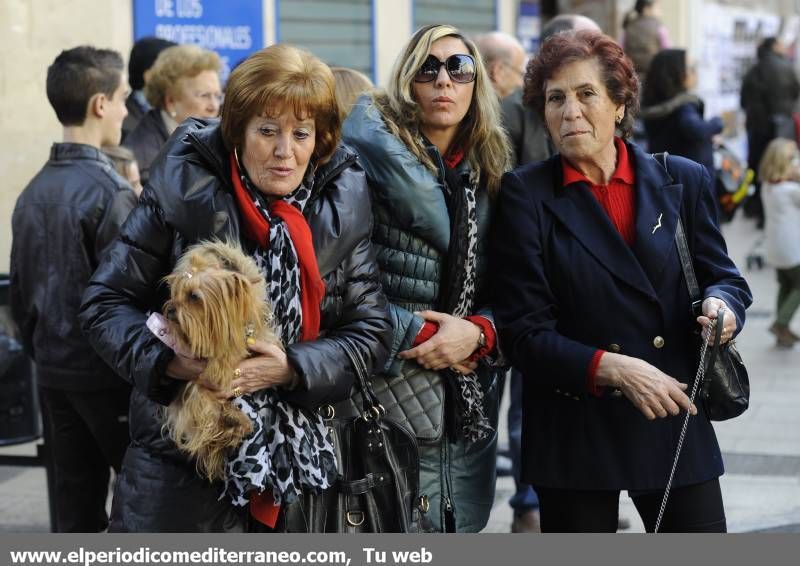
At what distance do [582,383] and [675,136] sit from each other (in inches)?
190

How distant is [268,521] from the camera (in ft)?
10.7

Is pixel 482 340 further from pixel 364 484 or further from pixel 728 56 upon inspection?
pixel 728 56

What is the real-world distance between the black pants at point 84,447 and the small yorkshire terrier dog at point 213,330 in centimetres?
163

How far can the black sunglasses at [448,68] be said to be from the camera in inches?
152

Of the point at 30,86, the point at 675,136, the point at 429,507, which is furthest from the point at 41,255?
the point at 675,136

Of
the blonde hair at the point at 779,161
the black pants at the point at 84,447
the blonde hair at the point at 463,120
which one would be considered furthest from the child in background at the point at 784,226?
the blonde hair at the point at 463,120

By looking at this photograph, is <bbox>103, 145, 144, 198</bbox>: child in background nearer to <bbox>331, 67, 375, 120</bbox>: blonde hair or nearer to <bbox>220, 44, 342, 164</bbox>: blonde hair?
<bbox>331, 67, 375, 120</bbox>: blonde hair

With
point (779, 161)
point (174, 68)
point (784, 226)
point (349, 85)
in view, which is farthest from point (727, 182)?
point (349, 85)

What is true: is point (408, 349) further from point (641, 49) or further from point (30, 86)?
point (641, 49)

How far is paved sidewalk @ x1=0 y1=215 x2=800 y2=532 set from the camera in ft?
19.8

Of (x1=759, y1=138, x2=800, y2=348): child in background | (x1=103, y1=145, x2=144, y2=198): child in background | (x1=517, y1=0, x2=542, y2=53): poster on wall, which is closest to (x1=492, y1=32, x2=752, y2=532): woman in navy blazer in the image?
(x1=103, y1=145, x2=144, y2=198): child in background

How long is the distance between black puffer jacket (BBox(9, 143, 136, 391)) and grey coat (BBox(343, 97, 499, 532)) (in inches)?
50.0

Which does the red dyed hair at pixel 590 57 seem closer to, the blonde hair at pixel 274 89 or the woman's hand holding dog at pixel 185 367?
the blonde hair at pixel 274 89

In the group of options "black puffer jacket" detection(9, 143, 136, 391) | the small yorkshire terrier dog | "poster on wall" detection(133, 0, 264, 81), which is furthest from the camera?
"poster on wall" detection(133, 0, 264, 81)
